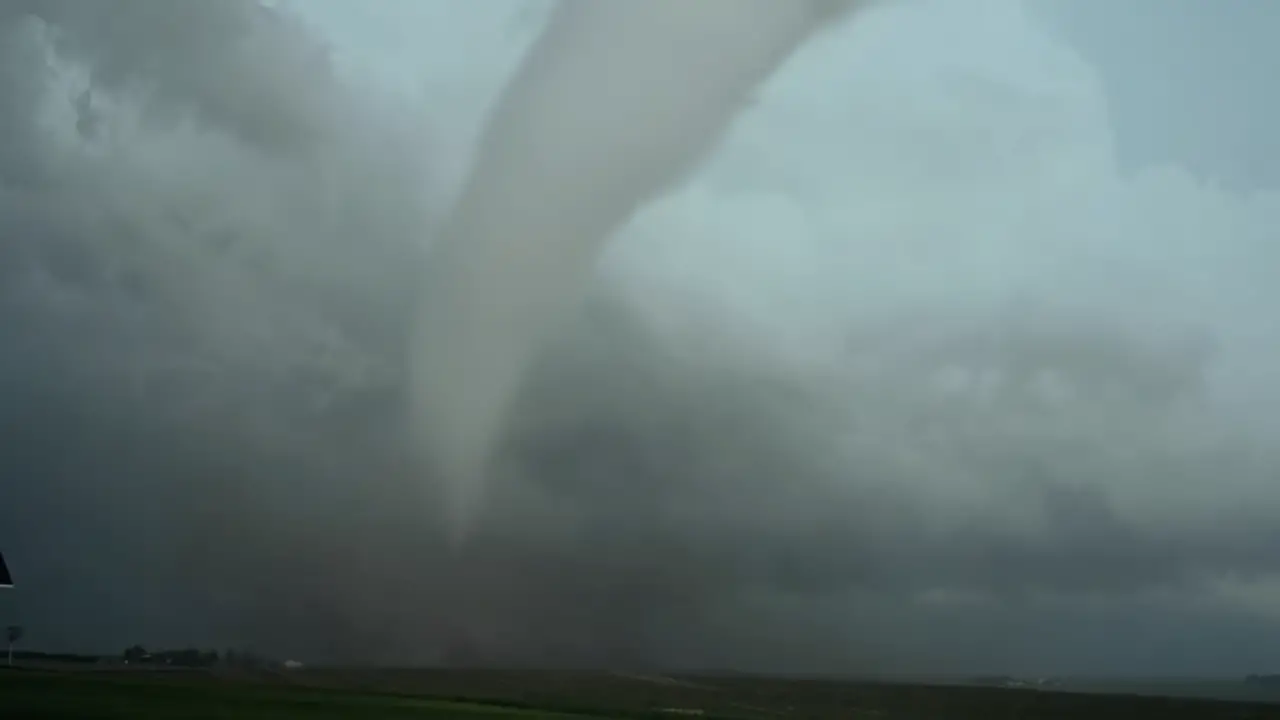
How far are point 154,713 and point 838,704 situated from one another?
79050 millimetres

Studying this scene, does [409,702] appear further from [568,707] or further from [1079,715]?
[1079,715]

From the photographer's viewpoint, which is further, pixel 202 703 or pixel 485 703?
pixel 485 703

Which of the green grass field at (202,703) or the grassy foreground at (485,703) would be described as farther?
the grassy foreground at (485,703)

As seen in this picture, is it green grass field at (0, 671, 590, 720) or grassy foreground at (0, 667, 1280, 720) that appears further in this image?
grassy foreground at (0, 667, 1280, 720)

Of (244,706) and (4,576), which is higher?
(4,576)

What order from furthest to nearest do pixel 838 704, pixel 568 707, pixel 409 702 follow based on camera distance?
pixel 838 704, pixel 568 707, pixel 409 702

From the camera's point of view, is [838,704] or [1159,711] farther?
[1159,711]

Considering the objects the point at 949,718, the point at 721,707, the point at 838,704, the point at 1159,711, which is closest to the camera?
the point at 721,707

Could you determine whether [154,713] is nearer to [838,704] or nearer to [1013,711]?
[838,704]

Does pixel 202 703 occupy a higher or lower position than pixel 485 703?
lower

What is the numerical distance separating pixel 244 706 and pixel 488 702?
24.6m

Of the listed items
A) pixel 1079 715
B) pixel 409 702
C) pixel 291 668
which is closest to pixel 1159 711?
pixel 1079 715

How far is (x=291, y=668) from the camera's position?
144 meters

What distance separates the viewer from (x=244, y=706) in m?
54.7
